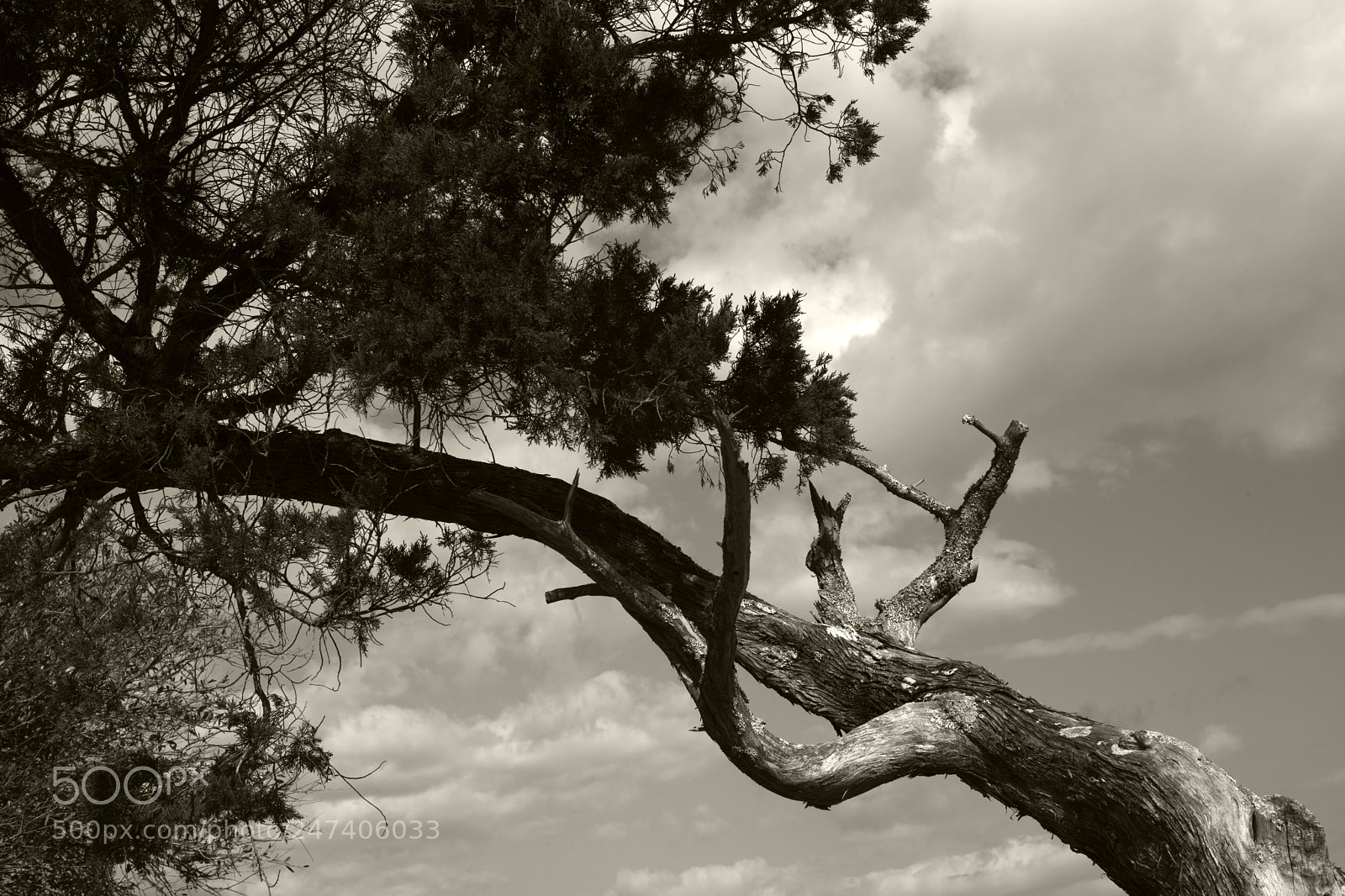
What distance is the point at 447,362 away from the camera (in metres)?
7.04

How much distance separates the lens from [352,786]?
8148mm

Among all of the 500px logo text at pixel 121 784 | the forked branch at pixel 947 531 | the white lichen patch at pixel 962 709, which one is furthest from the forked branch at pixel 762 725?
the 500px logo text at pixel 121 784

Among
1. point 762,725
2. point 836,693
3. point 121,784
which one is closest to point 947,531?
point 836,693

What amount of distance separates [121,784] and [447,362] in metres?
4.04

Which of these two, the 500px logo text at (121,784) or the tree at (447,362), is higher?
the tree at (447,362)

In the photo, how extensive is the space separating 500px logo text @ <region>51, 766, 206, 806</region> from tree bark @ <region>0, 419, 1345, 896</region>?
2051mm

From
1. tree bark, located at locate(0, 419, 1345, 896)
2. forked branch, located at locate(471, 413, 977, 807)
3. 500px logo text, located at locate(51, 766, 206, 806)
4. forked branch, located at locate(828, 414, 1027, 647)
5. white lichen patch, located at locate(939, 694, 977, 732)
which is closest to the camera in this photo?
tree bark, located at locate(0, 419, 1345, 896)

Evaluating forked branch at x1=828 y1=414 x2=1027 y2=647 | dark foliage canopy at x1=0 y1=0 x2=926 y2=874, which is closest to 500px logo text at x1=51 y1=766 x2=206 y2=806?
dark foliage canopy at x1=0 y1=0 x2=926 y2=874

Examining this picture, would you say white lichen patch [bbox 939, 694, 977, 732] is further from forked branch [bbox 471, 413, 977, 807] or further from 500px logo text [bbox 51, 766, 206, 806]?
500px logo text [bbox 51, 766, 206, 806]

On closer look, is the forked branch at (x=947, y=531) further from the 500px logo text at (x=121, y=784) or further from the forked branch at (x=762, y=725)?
the 500px logo text at (x=121, y=784)

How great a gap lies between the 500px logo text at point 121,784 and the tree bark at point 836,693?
6.73ft

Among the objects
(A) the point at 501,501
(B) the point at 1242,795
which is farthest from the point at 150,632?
(B) the point at 1242,795

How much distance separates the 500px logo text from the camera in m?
8.07

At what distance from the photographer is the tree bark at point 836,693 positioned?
6.65m
